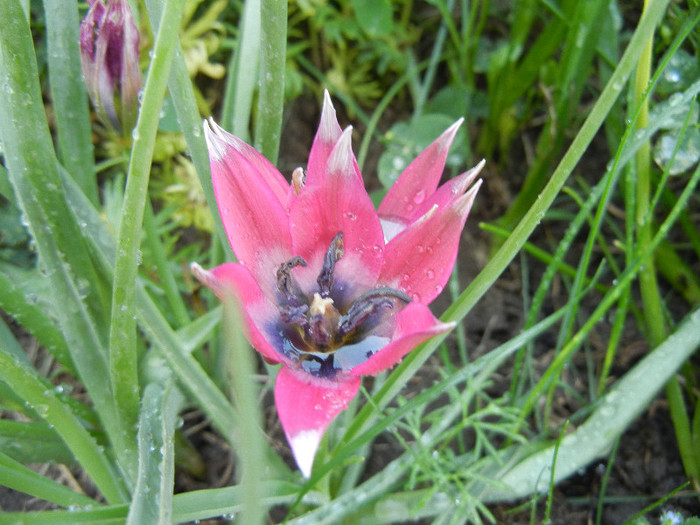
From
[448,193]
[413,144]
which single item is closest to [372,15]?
[413,144]

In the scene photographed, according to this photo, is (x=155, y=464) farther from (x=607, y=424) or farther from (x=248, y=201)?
(x=607, y=424)

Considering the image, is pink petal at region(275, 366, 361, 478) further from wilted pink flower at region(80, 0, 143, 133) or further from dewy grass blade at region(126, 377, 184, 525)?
wilted pink flower at region(80, 0, 143, 133)

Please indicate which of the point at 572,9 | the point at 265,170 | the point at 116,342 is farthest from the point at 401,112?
the point at 116,342

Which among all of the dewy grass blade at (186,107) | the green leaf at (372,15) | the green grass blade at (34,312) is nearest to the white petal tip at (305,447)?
the dewy grass blade at (186,107)

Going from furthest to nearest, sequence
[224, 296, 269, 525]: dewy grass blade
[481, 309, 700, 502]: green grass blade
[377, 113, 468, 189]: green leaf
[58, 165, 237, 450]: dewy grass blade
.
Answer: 1. [377, 113, 468, 189]: green leaf
2. [481, 309, 700, 502]: green grass blade
3. [58, 165, 237, 450]: dewy grass blade
4. [224, 296, 269, 525]: dewy grass blade

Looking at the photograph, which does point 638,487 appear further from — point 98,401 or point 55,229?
point 55,229

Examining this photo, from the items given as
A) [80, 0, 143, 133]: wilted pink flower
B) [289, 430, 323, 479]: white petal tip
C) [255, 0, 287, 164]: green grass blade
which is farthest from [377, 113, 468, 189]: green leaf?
[289, 430, 323, 479]: white petal tip
